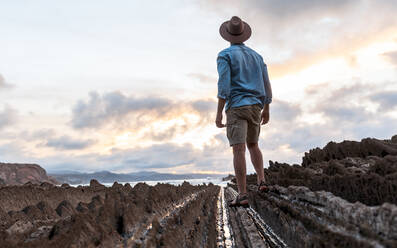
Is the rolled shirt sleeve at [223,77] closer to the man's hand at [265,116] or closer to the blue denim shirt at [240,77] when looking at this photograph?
the blue denim shirt at [240,77]

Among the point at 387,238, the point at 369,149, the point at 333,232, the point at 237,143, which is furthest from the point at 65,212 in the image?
the point at 369,149

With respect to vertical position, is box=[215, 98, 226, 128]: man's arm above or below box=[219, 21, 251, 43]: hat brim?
below

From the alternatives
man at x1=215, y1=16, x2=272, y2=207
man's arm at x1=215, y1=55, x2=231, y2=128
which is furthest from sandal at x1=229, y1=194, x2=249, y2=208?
man's arm at x1=215, y1=55, x2=231, y2=128

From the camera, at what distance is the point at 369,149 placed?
5.51 metres

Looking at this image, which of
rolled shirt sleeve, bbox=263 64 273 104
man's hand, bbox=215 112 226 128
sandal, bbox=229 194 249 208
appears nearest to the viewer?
sandal, bbox=229 194 249 208

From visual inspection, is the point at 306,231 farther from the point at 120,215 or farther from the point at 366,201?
the point at 120,215

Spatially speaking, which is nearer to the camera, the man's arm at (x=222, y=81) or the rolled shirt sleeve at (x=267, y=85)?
the man's arm at (x=222, y=81)

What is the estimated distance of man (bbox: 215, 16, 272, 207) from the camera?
4.93 meters

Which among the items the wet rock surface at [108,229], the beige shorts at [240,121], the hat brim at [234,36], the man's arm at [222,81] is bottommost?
the wet rock surface at [108,229]

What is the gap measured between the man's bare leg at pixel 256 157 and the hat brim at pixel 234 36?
1.60 m

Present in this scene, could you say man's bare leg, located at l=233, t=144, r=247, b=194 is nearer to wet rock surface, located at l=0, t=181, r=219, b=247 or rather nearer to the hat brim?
the hat brim

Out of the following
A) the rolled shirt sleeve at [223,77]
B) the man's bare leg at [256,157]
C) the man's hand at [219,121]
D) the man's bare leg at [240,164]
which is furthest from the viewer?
the man's bare leg at [256,157]

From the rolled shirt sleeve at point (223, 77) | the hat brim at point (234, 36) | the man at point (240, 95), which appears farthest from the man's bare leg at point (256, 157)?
the hat brim at point (234, 36)

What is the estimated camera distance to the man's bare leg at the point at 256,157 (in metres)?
5.38
